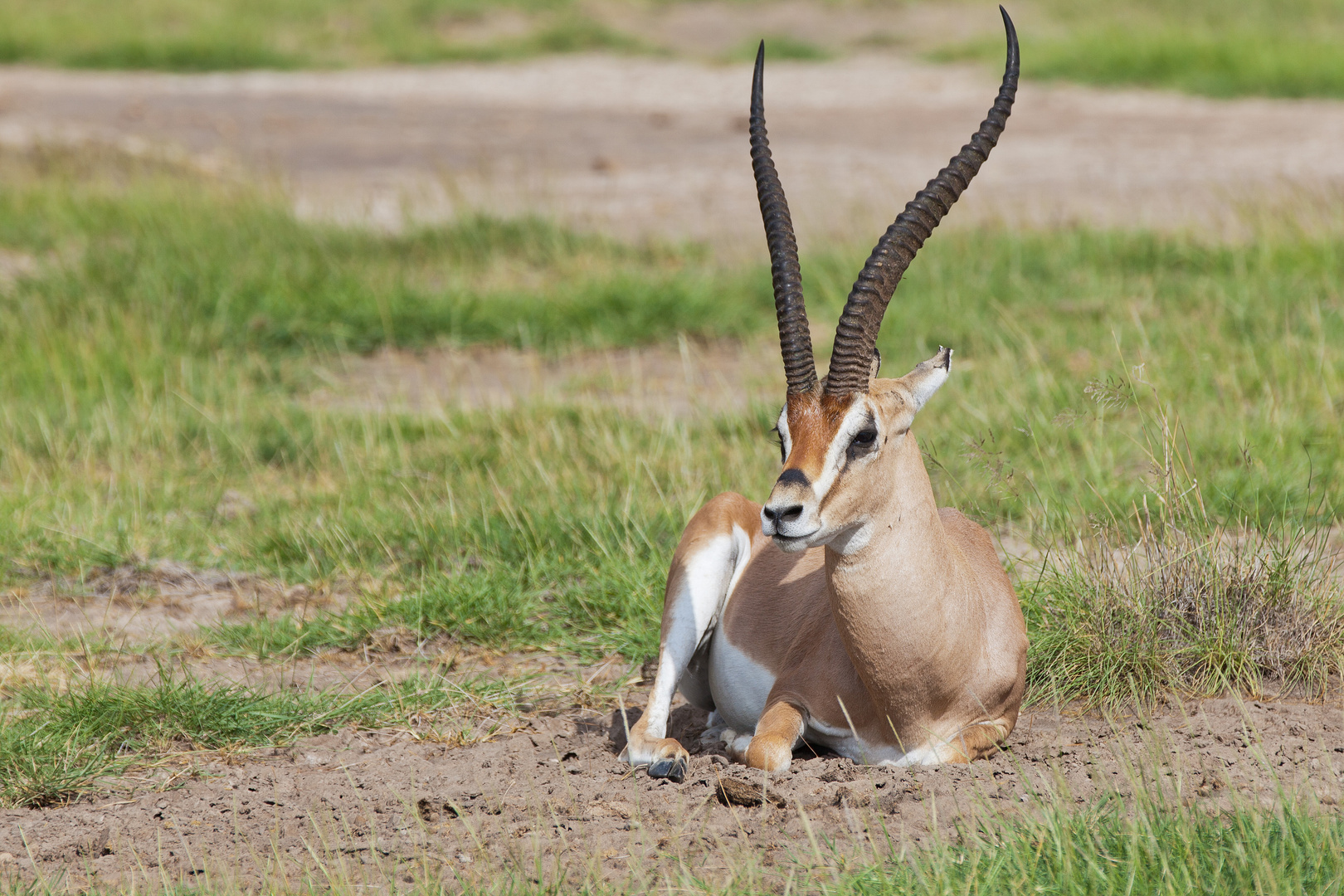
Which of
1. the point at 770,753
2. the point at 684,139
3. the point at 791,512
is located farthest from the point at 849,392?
the point at 684,139

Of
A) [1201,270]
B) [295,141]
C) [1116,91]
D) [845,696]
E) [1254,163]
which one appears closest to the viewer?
[845,696]

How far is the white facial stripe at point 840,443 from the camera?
361 centimetres

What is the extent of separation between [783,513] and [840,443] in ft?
0.91

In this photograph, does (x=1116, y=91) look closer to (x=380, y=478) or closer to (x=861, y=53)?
(x=861, y=53)

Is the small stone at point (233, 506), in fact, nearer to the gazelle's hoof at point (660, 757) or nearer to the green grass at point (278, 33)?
the gazelle's hoof at point (660, 757)

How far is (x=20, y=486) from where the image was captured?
7133mm

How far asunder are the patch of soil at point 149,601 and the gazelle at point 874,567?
6.68 feet

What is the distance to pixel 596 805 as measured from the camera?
396 cm

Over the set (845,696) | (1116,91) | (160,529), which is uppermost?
(1116,91)

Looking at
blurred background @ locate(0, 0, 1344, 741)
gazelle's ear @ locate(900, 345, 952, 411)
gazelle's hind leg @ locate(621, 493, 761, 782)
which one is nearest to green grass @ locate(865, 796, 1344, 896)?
gazelle's ear @ locate(900, 345, 952, 411)

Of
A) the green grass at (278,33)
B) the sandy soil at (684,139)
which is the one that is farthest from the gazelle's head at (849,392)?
the green grass at (278,33)

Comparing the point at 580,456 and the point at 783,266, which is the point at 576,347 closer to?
the point at 580,456

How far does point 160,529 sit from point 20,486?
36.3 inches

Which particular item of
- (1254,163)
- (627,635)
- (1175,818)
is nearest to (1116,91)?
(1254,163)
